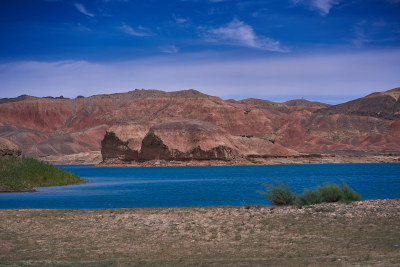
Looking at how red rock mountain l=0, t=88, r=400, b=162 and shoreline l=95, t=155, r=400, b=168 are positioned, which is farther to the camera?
red rock mountain l=0, t=88, r=400, b=162

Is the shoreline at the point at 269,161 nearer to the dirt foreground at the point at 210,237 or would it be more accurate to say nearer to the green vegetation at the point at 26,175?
the green vegetation at the point at 26,175

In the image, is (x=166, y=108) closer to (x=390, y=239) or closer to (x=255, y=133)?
(x=255, y=133)

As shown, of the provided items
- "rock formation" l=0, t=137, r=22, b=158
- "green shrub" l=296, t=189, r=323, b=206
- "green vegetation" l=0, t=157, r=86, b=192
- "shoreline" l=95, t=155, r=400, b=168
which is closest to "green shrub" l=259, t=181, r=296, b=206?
"green shrub" l=296, t=189, r=323, b=206

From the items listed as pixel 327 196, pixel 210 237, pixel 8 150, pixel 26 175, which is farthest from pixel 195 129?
pixel 210 237

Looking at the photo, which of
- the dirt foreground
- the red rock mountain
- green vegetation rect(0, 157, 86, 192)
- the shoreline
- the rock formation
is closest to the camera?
the dirt foreground

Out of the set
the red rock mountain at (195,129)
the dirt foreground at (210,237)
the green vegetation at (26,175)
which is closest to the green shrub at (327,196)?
the dirt foreground at (210,237)

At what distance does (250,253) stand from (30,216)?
9307 mm

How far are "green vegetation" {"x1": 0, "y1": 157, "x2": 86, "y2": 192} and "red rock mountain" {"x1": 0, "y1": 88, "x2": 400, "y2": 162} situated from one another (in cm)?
5831

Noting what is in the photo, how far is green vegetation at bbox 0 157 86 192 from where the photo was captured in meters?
34.0

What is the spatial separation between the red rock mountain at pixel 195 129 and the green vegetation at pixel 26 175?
58314 millimetres

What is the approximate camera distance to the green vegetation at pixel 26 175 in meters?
34.0

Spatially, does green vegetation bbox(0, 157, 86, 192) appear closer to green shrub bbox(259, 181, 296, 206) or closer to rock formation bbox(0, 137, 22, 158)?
rock formation bbox(0, 137, 22, 158)

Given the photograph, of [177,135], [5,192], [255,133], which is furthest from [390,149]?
[5,192]

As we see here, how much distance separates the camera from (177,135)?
102 meters
